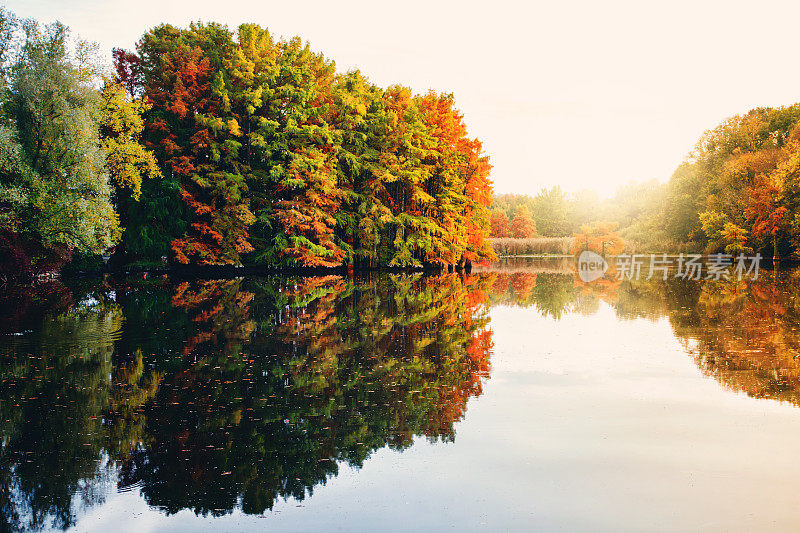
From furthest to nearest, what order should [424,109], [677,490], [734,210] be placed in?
[734,210], [424,109], [677,490]

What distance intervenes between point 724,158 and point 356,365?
6246cm

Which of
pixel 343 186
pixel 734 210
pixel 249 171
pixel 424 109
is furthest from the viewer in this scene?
pixel 734 210

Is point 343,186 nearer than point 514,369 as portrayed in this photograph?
No

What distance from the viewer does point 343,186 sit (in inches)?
1677

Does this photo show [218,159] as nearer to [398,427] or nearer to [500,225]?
[398,427]

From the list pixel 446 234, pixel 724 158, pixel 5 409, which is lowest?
pixel 5 409

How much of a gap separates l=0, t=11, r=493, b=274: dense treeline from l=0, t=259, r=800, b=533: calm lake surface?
56.1 feet

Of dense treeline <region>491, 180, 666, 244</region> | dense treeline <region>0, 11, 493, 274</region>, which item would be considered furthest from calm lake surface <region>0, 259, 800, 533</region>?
dense treeline <region>491, 180, 666, 244</region>

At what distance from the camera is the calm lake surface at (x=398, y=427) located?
15.5 ft

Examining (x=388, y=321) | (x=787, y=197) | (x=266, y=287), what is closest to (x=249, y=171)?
(x=266, y=287)

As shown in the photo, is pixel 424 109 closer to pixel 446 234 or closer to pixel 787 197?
pixel 446 234

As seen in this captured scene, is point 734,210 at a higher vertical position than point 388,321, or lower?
higher

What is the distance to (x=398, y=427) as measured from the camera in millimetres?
6625

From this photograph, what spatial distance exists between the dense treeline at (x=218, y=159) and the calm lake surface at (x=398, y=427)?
1710 cm
